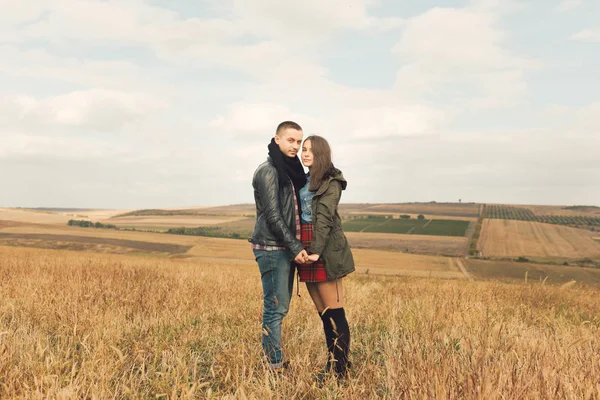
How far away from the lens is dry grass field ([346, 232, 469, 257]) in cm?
5772

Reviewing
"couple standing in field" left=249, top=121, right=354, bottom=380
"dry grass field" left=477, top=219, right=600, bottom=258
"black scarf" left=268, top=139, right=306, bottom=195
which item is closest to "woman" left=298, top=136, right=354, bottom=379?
"couple standing in field" left=249, top=121, right=354, bottom=380

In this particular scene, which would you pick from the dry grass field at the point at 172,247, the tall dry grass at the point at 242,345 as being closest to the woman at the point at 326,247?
the tall dry grass at the point at 242,345

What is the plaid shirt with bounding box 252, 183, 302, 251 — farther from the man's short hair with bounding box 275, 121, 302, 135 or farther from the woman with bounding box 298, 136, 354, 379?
the man's short hair with bounding box 275, 121, 302, 135

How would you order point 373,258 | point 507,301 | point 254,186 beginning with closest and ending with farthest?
1. point 254,186
2. point 507,301
3. point 373,258

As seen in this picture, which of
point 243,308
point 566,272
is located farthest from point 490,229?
point 243,308

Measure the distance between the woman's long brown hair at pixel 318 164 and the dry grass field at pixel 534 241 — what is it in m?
58.8

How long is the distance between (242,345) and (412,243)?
62.6 metres

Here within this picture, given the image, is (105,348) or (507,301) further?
(507,301)

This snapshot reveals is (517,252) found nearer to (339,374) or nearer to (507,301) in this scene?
(507,301)

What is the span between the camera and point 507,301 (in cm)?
761

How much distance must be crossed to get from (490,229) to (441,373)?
80359 millimetres

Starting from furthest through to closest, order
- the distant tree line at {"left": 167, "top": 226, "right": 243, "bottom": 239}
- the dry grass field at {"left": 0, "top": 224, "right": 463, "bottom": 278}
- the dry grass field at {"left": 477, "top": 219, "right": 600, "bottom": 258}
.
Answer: the distant tree line at {"left": 167, "top": 226, "right": 243, "bottom": 239}, the dry grass field at {"left": 477, "top": 219, "right": 600, "bottom": 258}, the dry grass field at {"left": 0, "top": 224, "right": 463, "bottom": 278}

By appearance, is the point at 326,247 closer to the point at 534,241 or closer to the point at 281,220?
the point at 281,220

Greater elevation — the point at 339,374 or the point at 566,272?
the point at 339,374
